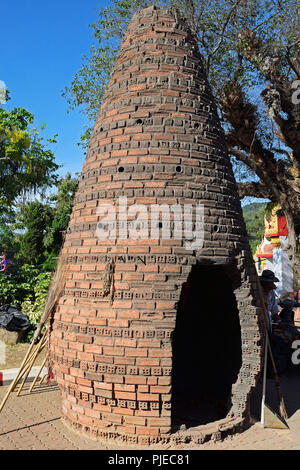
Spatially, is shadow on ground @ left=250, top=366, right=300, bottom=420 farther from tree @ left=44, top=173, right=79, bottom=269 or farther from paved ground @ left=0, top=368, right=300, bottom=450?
tree @ left=44, top=173, right=79, bottom=269

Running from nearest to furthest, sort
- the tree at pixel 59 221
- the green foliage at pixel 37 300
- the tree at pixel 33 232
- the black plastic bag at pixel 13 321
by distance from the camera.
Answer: the black plastic bag at pixel 13 321 → the green foliage at pixel 37 300 → the tree at pixel 59 221 → the tree at pixel 33 232

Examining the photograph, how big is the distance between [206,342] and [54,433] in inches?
124

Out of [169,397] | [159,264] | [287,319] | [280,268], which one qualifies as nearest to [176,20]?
[159,264]

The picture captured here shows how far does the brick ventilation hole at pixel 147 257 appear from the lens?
4172 mm

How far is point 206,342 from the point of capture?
6809mm

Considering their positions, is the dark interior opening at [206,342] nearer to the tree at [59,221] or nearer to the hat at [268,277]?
the hat at [268,277]

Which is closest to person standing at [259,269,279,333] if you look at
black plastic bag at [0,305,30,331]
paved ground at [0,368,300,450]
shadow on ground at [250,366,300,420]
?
shadow on ground at [250,366,300,420]

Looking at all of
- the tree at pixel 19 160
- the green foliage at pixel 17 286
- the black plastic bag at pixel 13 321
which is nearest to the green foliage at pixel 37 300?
the green foliage at pixel 17 286

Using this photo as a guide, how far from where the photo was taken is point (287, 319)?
9.43 m

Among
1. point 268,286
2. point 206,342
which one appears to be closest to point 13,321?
point 206,342

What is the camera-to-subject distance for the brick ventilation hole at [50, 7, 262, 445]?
417 cm

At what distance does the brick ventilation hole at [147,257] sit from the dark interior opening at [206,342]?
546 mm

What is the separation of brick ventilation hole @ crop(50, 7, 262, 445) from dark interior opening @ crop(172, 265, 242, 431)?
55cm

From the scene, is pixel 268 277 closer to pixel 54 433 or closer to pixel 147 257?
pixel 147 257
